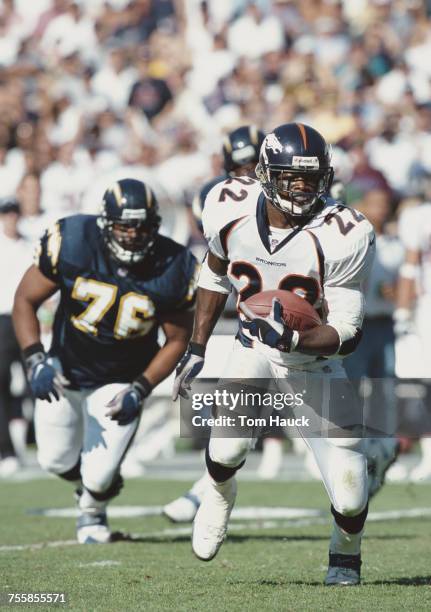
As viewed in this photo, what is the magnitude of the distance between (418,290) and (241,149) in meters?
2.97

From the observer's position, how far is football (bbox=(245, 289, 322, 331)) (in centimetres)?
454

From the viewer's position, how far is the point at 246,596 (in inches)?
174

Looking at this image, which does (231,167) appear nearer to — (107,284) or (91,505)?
(107,284)

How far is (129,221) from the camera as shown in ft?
19.9

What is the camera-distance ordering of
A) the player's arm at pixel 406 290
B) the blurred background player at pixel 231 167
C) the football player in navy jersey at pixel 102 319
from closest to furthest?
the football player in navy jersey at pixel 102 319, the blurred background player at pixel 231 167, the player's arm at pixel 406 290

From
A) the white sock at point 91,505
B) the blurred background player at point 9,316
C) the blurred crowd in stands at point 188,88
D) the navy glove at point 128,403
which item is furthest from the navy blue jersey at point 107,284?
the blurred crowd in stands at point 188,88

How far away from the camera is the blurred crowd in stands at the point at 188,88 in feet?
40.7

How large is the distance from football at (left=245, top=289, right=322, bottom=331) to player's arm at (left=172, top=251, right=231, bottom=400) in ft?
1.03

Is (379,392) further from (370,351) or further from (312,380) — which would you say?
(312,380)

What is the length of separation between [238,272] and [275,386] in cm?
47

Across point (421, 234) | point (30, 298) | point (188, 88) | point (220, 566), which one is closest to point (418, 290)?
point (421, 234)

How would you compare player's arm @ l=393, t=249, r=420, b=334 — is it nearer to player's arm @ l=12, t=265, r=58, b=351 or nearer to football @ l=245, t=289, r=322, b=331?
player's arm @ l=12, t=265, r=58, b=351

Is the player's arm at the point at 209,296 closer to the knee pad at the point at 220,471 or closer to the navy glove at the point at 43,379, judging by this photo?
the knee pad at the point at 220,471

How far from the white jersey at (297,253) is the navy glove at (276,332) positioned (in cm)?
28
